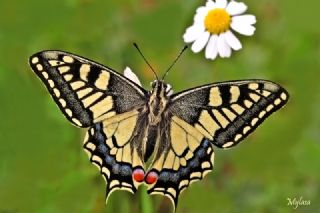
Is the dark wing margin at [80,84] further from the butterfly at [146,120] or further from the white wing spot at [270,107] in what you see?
the white wing spot at [270,107]

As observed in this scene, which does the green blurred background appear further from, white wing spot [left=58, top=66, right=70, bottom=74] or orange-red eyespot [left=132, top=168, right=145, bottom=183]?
white wing spot [left=58, top=66, right=70, bottom=74]

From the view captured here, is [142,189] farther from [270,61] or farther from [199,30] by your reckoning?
[270,61]

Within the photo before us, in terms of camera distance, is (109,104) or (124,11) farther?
(124,11)

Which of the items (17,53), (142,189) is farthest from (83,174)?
(17,53)

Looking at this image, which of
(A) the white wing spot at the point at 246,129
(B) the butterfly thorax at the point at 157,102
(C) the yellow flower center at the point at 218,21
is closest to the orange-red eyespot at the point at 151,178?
(B) the butterfly thorax at the point at 157,102

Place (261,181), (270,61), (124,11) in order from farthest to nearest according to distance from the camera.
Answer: (124,11) → (270,61) → (261,181)

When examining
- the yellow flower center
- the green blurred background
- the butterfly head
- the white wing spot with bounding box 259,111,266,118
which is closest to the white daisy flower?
the yellow flower center

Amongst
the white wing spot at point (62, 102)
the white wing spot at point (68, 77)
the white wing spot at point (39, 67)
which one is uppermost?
the white wing spot at point (39, 67)
